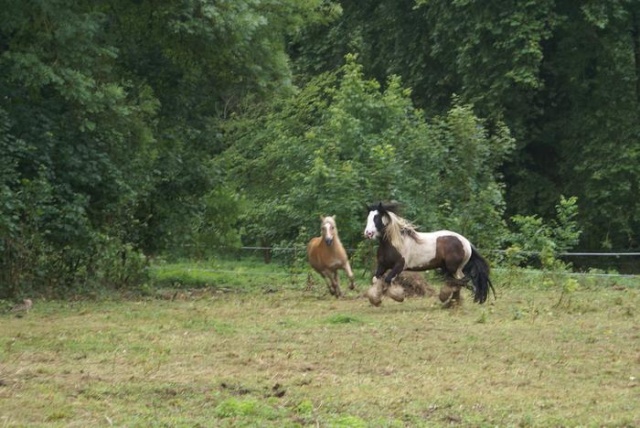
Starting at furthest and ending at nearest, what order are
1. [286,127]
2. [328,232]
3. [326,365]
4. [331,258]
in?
1. [286,127]
2. [331,258]
3. [328,232]
4. [326,365]

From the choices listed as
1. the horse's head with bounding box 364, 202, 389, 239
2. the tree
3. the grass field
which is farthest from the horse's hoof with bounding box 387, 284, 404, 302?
the tree

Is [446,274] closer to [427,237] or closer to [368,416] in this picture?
[427,237]

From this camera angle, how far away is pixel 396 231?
1562 centimetres

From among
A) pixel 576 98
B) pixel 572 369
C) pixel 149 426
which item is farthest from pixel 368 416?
pixel 576 98

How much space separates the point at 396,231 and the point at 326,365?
5749mm

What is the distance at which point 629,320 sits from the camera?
13.9 meters

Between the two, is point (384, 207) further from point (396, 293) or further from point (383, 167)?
point (383, 167)

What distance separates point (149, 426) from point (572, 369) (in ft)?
14.3

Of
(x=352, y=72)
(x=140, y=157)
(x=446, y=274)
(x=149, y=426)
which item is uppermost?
(x=352, y=72)

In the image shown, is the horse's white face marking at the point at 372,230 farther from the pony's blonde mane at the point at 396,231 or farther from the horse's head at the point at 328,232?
the horse's head at the point at 328,232

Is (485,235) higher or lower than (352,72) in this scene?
lower

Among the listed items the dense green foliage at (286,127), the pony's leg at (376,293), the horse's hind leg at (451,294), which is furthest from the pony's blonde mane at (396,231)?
the dense green foliage at (286,127)

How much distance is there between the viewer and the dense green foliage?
59.9ft

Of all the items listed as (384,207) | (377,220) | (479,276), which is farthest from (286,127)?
(479,276)
